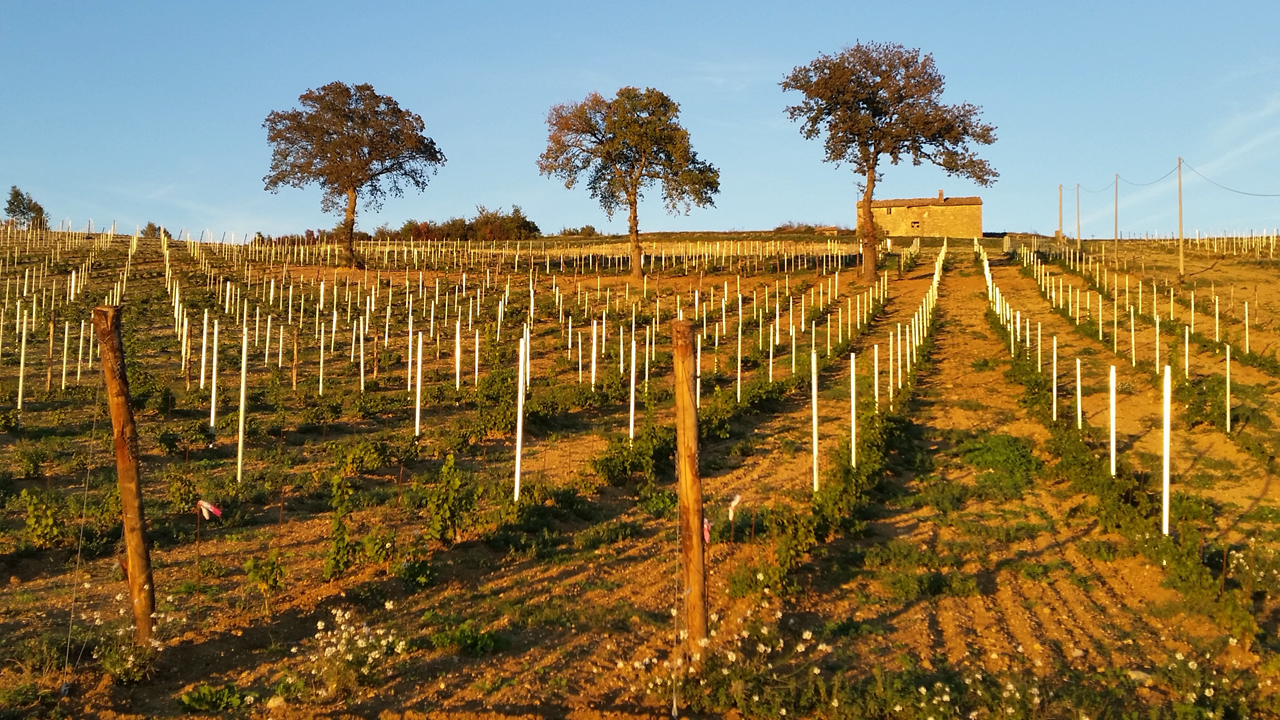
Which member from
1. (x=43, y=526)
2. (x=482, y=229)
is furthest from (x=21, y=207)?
(x=43, y=526)

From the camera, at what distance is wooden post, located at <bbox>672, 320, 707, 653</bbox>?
8.03 meters

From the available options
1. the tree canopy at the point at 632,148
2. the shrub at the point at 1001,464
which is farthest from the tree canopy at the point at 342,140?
the shrub at the point at 1001,464

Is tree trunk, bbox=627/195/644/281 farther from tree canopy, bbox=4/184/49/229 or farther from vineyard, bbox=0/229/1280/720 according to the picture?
tree canopy, bbox=4/184/49/229

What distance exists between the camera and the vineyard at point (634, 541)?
7492 millimetres

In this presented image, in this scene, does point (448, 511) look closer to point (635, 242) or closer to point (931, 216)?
point (635, 242)

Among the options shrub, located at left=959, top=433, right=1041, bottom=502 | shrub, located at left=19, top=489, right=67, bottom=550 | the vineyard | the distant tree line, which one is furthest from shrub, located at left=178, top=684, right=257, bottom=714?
the distant tree line

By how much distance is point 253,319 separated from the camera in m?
30.4

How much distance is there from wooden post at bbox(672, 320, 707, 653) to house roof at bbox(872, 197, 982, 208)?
249 feet

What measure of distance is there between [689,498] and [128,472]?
15.1ft

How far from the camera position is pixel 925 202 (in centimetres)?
8062

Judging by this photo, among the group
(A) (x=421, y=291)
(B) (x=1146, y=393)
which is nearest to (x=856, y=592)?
(B) (x=1146, y=393)

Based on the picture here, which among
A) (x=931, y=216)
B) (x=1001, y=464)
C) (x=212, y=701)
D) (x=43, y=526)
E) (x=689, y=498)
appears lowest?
(x=212, y=701)

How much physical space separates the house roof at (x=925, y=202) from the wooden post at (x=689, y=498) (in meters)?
75.7

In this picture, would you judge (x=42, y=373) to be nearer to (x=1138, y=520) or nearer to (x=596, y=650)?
(x=596, y=650)
